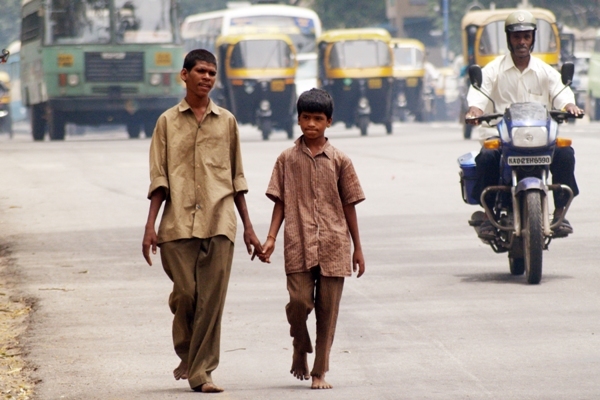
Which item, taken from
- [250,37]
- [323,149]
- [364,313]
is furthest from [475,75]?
[250,37]

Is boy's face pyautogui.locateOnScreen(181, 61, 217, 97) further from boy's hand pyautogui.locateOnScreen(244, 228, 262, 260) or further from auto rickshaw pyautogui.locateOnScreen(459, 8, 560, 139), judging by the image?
→ auto rickshaw pyautogui.locateOnScreen(459, 8, 560, 139)

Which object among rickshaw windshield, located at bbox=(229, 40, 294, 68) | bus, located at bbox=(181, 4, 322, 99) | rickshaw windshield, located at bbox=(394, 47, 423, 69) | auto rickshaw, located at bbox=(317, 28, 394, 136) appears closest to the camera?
rickshaw windshield, located at bbox=(229, 40, 294, 68)

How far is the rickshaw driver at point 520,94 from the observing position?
10414 millimetres

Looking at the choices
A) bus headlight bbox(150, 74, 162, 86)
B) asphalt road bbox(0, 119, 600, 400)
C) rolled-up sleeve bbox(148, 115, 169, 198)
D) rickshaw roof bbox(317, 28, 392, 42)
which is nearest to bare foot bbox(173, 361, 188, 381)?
asphalt road bbox(0, 119, 600, 400)

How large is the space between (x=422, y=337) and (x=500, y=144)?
274cm

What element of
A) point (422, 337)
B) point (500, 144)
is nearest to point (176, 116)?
point (422, 337)

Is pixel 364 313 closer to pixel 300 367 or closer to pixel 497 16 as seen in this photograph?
pixel 300 367

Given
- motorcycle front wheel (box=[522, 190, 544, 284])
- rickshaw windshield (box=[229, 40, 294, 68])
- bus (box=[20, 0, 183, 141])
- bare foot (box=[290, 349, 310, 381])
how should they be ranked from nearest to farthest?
bare foot (box=[290, 349, 310, 381]), motorcycle front wheel (box=[522, 190, 544, 284]), bus (box=[20, 0, 183, 141]), rickshaw windshield (box=[229, 40, 294, 68])

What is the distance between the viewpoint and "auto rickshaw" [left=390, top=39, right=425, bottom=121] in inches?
2019

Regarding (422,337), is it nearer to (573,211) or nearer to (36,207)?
(573,211)

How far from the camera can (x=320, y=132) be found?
6.36 m

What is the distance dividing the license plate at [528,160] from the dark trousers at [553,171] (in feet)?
0.84

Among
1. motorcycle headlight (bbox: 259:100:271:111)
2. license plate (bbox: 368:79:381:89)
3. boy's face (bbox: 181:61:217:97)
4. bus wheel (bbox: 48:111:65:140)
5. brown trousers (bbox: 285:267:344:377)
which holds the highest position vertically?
boy's face (bbox: 181:61:217:97)

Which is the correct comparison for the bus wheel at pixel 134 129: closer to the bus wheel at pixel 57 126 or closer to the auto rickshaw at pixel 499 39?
the bus wheel at pixel 57 126
